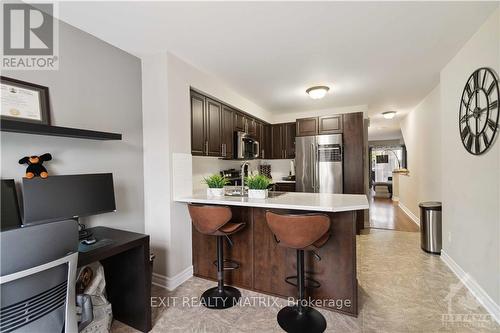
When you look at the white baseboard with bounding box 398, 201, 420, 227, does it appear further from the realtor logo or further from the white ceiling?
the realtor logo

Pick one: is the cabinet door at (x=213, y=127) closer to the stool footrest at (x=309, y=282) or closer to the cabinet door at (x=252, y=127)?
the cabinet door at (x=252, y=127)

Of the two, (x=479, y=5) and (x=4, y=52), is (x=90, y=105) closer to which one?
(x=4, y=52)

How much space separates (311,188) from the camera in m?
4.30

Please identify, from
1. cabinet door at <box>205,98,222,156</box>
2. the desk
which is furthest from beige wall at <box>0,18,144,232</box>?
cabinet door at <box>205,98,222,156</box>

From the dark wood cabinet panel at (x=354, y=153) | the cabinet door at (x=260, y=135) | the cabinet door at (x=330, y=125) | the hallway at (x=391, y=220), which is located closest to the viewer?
the dark wood cabinet panel at (x=354, y=153)

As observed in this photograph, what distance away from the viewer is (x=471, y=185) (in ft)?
7.63

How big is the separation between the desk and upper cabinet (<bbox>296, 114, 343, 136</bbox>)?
11.8ft

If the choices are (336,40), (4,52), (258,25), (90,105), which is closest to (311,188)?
(336,40)

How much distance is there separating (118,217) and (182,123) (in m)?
1.24

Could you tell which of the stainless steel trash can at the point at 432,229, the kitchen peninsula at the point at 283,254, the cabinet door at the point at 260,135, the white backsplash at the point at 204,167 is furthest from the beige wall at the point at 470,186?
the white backsplash at the point at 204,167

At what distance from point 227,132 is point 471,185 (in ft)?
10.1

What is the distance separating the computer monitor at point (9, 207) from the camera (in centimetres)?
152

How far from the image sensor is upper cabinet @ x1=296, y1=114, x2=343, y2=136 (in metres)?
4.29

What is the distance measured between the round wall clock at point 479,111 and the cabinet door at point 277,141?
3.22 metres
